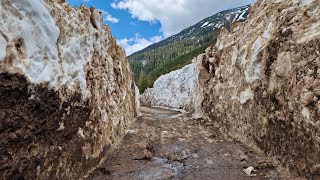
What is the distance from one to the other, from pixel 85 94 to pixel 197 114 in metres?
18.1

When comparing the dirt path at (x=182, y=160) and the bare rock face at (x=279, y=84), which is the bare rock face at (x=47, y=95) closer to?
the dirt path at (x=182, y=160)

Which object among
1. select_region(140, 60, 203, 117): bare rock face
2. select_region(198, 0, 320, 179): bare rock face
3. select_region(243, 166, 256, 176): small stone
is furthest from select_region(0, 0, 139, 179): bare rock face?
Result: select_region(140, 60, 203, 117): bare rock face

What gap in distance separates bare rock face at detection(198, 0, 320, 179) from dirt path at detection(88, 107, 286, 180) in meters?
0.76

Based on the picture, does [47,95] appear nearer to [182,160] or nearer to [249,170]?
[182,160]

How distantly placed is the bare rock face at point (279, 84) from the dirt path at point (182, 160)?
2.49ft

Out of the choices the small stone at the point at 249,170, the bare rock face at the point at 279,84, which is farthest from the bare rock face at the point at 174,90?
the small stone at the point at 249,170

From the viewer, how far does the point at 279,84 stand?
11.1m

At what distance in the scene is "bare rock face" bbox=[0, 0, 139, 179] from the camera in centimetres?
647

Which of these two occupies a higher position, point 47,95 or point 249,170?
point 47,95

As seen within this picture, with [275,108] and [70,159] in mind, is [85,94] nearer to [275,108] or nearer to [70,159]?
[70,159]

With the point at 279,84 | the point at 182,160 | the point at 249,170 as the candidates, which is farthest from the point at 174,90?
the point at 249,170

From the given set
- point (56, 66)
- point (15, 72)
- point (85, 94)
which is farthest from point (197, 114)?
point (15, 72)

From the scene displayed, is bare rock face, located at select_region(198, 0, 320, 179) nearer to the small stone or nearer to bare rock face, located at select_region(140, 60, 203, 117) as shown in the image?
the small stone

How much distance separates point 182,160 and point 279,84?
14.6 feet
